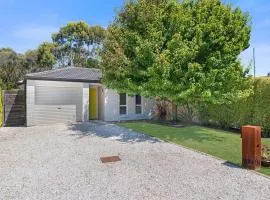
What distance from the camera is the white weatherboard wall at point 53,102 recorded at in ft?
50.0

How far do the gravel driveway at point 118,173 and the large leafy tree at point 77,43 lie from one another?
30190 mm

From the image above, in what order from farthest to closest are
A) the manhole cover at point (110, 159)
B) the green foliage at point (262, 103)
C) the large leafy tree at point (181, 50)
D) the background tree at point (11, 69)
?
1. the background tree at point (11, 69)
2. the green foliage at point (262, 103)
3. the large leafy tree at point (181, 50)
4. the manhole cover at point (110, 159)

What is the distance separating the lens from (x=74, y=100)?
1719cm

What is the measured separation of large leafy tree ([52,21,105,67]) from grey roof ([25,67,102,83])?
2019 centimetres

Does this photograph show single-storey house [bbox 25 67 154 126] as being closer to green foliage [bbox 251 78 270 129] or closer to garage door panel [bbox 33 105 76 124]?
garage door panel [bbox 33 105 76 124]

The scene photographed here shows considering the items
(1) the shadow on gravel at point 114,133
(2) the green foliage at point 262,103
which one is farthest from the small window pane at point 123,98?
(2) the green foliage at point 262,103

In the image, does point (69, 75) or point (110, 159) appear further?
point (69, 75)

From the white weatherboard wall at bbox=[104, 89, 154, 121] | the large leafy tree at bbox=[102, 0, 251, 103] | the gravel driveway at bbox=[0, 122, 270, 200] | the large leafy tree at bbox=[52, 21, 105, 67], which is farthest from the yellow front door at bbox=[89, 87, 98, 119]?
the large leafy tree at bbox=[52, 21, 105, 67]

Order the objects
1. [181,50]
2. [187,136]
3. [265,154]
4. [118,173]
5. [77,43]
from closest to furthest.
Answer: [118,173] < [265,154] < [181,50] < [187,136] < [77,43]

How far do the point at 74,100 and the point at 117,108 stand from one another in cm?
297

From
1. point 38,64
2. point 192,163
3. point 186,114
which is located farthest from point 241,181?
point 38,64

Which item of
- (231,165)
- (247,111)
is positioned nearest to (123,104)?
(247,111)

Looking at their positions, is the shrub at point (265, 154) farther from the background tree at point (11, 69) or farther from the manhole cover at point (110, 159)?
the background tree at point (11, 69)

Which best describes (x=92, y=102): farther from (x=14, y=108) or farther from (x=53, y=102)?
(x=14, y=108)
